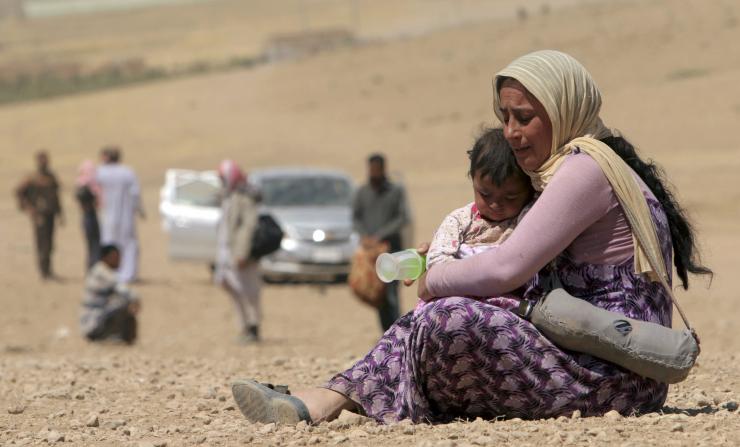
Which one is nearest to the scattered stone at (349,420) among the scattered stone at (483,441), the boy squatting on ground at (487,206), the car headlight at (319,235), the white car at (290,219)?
the boy squatting on ground at (487,206)

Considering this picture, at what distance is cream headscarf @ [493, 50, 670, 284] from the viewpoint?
4.71 meters

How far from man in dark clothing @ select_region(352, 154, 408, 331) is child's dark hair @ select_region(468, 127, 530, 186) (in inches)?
291

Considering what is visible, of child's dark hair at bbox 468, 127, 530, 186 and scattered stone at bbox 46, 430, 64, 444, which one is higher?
child's dark hair at bbox 468, 127, 530, 186

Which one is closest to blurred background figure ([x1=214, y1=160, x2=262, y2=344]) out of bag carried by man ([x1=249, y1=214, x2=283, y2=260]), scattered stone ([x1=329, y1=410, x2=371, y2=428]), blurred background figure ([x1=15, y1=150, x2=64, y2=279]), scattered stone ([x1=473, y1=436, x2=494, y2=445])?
bag carried by man ([x1=249, y1=214, x2=283, y2=260])

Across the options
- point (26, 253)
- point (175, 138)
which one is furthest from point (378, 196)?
point (175, 138)

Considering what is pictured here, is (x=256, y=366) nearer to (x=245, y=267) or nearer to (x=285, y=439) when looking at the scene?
(x=285, y=439)

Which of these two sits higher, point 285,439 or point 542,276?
point 542,276

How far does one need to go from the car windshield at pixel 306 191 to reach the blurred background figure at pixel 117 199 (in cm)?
191

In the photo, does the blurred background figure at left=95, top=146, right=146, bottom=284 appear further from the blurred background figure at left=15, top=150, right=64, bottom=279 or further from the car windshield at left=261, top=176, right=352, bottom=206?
the car windshield at left=261, top=176, right=352, bottom=206

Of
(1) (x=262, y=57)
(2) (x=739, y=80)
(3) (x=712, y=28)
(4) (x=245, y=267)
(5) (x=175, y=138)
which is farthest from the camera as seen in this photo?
(1) (x=262, y=57)

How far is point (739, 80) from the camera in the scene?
37375mm

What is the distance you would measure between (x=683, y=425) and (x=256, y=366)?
3.65 meters

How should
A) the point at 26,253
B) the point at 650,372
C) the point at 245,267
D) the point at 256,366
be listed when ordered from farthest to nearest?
1. the point at 26,253
2. the point at 245,267
3. the point at 256,366
4. the point at 650,372

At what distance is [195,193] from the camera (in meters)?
19.0
